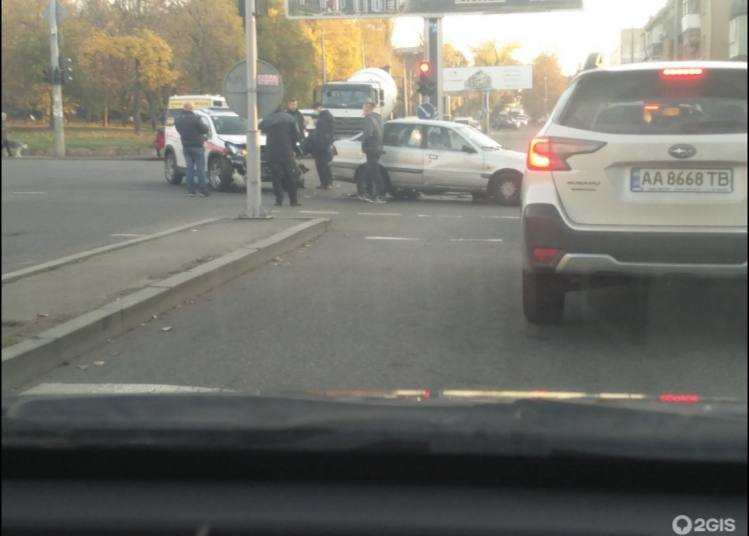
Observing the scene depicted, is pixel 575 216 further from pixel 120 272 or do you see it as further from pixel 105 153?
pixel 105 153

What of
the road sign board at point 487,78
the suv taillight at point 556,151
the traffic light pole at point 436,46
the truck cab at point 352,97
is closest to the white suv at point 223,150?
the truck cab at point 352,97

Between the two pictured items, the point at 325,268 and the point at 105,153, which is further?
the point at 105,153

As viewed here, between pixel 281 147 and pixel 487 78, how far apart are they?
28.6m

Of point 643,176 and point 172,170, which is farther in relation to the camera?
point 172,170

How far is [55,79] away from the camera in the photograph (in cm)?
1140

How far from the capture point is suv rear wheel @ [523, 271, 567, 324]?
712 cm

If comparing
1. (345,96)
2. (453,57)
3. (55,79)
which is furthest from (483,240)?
(453,57)

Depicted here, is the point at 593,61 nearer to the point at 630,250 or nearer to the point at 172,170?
the point at 630,250

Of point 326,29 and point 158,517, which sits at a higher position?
point 326,29

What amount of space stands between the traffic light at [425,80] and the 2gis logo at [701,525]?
1074 inches

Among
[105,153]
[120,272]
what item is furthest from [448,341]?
[105,153]

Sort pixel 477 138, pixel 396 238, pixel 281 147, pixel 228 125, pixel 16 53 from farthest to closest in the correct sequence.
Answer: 1. pixel 228 125
2. pixel 477 138
3. pixel 281 147
4. pixel 396 238
5. pixel 16 53

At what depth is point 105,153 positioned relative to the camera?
118 ft

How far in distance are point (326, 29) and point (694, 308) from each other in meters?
25.0
